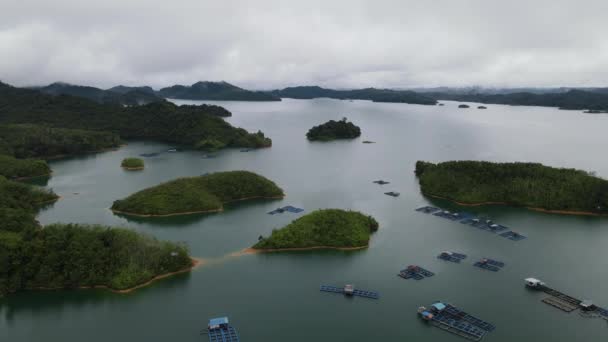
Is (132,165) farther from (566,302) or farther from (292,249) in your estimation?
(566,302)

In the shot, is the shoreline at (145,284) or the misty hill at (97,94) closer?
the shoreline at (145,284)

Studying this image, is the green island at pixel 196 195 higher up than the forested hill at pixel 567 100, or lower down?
lower down

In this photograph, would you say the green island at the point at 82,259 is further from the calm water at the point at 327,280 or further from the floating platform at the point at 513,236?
the floating platform at the point at 513,236

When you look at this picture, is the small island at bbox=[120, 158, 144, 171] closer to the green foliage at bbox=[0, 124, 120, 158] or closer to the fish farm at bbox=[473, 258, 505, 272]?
the green foliage at bbox=[0, 124, 120, 158]

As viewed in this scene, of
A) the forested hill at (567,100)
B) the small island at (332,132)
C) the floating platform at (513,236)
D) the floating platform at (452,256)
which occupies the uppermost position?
the forested hill at (567,100)

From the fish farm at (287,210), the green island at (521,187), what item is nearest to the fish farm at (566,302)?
the green island at (521,187)

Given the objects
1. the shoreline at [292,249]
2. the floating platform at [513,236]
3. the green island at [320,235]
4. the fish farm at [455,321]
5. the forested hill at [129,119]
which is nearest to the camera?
the fish farm at [455,321]
